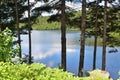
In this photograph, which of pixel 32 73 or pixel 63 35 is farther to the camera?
pixel 63 35

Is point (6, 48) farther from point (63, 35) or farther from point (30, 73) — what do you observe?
point (63, 35)

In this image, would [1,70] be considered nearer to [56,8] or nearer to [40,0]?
[56,8]

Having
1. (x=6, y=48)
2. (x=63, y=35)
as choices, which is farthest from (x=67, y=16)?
(x=6, y=48)

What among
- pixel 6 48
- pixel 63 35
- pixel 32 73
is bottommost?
pixel 63 35

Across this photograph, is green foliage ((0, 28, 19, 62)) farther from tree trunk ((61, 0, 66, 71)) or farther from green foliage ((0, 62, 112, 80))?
tree trunk ((61, 0, 66, 71))

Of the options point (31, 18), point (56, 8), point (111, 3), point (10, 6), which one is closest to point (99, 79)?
point (56, 8)

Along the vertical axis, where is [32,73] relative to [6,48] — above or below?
below

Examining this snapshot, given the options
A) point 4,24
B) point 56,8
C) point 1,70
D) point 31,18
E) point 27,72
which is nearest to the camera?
point 1,70

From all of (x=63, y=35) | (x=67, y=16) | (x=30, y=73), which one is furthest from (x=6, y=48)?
(x=67, y=16)

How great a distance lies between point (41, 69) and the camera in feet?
25.1

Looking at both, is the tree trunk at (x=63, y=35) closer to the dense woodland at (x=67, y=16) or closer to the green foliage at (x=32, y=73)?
the dense woodland at (x=67, y=16)

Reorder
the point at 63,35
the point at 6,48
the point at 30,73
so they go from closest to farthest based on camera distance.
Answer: the point at 30,73 → the point at 6,48 → the point at 63,35

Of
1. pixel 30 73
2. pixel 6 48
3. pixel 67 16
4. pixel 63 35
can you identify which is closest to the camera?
pixel 30 73

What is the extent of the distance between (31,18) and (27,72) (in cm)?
2628
